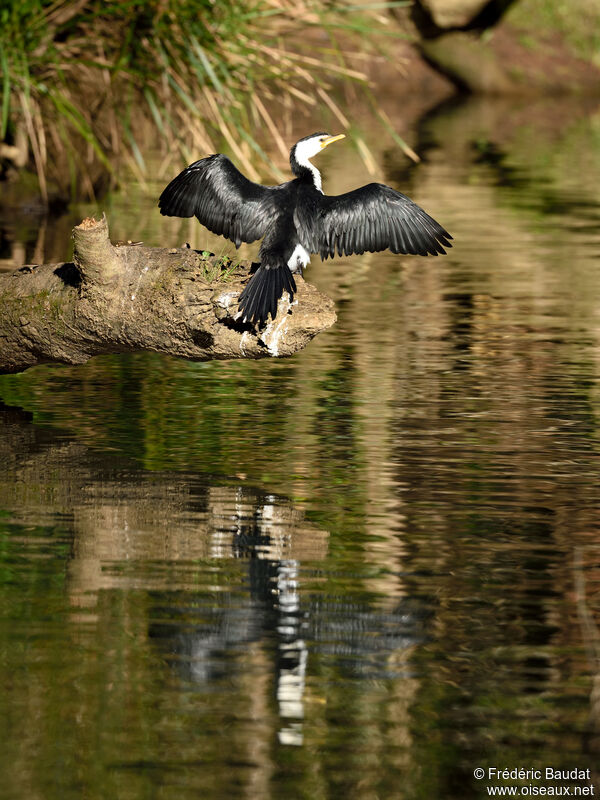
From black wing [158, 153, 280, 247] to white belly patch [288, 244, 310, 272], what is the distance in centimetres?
19

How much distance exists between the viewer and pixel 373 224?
795cm

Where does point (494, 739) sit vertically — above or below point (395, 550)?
below

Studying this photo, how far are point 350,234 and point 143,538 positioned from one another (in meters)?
2.38

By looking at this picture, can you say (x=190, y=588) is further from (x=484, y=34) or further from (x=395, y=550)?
(x=484, y=34)

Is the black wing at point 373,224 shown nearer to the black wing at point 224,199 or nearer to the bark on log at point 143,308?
the black wing at point 224,199

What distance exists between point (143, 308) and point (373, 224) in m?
1.22

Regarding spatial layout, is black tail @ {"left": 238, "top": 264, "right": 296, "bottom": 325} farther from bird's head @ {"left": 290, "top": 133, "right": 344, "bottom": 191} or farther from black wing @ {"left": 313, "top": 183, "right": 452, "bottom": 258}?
bird's head @ {"left": 290, "top": 133, "right": 344, "bottom": 191}

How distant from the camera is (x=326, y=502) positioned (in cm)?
666

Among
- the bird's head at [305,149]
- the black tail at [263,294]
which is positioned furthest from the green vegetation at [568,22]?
the black tail at [263,294]

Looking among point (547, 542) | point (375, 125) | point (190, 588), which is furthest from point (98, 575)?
point (375, 125)

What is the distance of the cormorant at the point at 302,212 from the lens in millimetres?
7863

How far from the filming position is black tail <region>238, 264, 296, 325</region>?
278 inches

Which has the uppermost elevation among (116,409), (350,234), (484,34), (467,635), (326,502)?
(484,34)

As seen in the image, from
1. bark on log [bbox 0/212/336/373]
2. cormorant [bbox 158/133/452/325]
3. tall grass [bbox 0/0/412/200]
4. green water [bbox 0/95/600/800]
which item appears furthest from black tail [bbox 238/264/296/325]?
tall grass [bbox 0/0/412/200]
